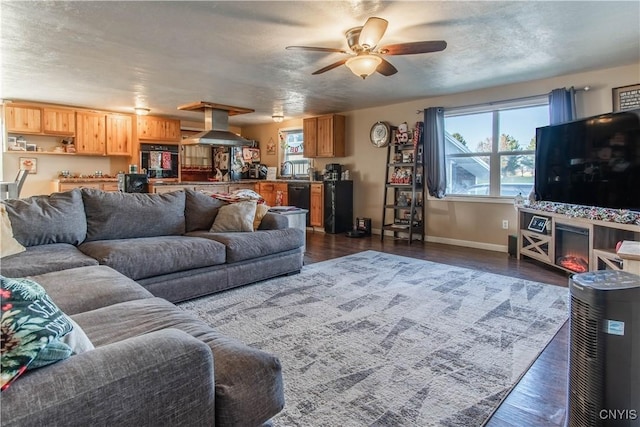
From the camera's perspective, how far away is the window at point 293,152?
8453mm

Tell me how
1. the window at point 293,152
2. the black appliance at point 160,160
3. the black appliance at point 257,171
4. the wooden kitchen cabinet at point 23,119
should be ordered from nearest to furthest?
the wooden kitchen cabinet at point 23,119, the black appliance at point 160,160, the window at point 293,152, the black appliance at point 257,171

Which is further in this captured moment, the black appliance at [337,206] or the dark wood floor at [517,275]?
the black appliance at [337,206]

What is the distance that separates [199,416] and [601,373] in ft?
4.82

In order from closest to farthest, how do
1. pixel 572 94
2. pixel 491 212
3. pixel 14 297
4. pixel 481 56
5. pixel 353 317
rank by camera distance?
pixel 14 297, pixel 353 317, pixel 481 56, pixel 572 94, pixel 491 212

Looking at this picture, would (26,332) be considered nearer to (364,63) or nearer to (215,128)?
(364,63)

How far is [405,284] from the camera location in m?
3.61

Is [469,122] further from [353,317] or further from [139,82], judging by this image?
[139,82]

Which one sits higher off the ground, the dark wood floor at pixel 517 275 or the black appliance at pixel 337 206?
the black appliance at pixel 337 206

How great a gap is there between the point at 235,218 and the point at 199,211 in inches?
15.4

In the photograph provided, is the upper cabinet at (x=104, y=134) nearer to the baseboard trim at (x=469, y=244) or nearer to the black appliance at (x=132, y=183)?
the black appliance at (x=132, y=183)

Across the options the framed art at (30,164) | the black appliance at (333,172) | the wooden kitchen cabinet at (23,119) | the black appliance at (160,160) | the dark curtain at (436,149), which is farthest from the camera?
the black appliance at (160,160)

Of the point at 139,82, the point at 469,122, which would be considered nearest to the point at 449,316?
the point at 469,122

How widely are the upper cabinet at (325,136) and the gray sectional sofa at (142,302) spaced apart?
349 centimetres

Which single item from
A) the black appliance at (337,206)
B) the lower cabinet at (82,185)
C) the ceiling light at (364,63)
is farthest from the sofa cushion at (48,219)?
the lower cabinet at (82,185)
